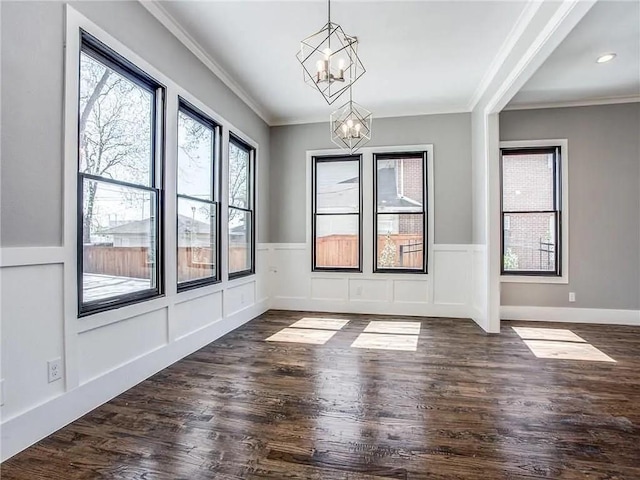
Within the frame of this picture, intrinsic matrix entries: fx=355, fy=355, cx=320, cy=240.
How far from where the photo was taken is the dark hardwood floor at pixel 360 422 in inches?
66.9

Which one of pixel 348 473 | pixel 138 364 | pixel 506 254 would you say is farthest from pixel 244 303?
pixel 506 254

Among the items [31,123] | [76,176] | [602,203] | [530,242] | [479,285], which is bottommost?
[479,285]

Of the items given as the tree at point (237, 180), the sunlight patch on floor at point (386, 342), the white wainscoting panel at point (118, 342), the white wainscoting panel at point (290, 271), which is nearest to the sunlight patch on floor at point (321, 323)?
the sunlight patch on floor at point (386, 342)

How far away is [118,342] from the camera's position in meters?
2.51

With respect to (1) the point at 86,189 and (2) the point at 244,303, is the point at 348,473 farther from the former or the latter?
(2) the point at 244,303

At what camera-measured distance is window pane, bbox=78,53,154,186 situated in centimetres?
232

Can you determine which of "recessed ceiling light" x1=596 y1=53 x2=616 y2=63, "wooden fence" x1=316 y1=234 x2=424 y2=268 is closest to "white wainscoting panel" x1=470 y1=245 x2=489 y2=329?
"wooden fence" x1=316 y1=234 x2=424 y2=268

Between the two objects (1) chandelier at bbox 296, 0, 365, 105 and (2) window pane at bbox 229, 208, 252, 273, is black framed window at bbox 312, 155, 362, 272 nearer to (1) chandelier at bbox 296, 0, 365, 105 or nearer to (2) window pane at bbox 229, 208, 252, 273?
(2) window pane at bbox 229, 208, 252, 273

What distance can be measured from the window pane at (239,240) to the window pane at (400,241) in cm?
192

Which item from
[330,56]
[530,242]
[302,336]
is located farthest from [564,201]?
[330,56]

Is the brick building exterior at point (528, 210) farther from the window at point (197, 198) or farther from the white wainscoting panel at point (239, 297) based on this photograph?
the window at point (197, 198)

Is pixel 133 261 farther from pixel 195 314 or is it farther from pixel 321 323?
pixel 321 323

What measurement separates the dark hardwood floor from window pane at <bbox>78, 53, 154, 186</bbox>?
1.61 meters

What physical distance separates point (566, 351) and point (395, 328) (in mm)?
1758
